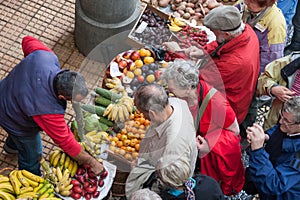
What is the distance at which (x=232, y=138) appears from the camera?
429 centimetres

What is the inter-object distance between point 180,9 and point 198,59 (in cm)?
197

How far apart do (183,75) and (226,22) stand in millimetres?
718

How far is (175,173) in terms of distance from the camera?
11.3 ft

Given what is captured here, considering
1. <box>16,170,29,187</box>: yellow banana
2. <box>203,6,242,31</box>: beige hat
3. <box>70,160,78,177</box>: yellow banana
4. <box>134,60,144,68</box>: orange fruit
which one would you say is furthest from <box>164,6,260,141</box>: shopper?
<box>16,170,29,187</box>: yellow banana

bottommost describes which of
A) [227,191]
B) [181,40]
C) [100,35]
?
[227,191]

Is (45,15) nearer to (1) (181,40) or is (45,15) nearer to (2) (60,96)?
(1) (181,40)

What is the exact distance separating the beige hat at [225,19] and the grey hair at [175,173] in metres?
1.38

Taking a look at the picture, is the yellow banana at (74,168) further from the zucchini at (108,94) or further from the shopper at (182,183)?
the shopper at (182,183)

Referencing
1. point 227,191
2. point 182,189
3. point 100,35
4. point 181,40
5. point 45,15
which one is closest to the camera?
point 182,189

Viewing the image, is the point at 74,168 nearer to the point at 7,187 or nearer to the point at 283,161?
the point at 7,187

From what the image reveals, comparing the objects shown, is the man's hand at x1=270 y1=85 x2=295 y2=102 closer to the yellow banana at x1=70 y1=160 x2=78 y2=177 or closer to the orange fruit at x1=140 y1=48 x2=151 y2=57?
the orange fruit at x1=140 y1=48 x2=151 y2=57

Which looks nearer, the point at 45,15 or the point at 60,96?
the point at 60,96

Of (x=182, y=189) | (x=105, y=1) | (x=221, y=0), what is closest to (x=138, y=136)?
(x=182, y=189)

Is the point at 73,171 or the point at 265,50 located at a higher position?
the point at 265,50
